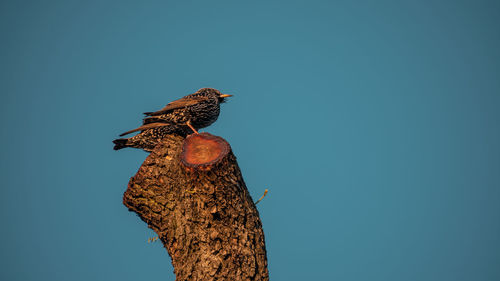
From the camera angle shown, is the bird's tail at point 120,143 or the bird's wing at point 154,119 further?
the bird's wing at point 154,119

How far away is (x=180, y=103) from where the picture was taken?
459cm

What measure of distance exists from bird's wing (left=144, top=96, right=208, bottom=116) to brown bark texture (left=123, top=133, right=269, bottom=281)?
4.65ft

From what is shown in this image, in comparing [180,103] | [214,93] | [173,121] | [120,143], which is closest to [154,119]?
[173,121]

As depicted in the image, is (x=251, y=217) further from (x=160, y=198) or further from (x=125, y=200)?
(x=125, y=200)

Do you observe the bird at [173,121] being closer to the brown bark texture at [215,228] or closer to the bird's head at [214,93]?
the bird's head at [214,93]

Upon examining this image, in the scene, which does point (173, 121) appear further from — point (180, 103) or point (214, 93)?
point (214, 93)

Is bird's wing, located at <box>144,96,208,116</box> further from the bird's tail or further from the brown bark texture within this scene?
the brown bark texture

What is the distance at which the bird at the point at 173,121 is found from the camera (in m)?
4.35

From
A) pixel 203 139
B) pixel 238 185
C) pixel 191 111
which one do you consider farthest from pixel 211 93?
pixel 238 185

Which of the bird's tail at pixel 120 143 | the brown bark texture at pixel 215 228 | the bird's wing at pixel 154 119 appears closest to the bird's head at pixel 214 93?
the bird's wing at pixel 154 119

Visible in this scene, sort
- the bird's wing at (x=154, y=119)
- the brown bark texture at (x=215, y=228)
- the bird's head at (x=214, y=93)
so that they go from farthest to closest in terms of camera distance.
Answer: the bird's head at (x=214, y=93) < the bird's wing at (x=154, y=119) < the brown bark texture at (x=215, y=228)

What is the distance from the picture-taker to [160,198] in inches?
134

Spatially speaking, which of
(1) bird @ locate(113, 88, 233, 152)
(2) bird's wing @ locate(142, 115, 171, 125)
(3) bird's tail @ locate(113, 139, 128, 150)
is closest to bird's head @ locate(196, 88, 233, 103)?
(1) bird @ locate(113, 88, 233, 152)

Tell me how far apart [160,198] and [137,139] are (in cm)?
124
